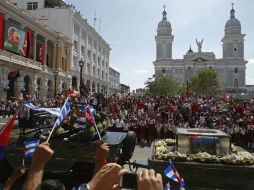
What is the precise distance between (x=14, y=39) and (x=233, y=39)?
102m

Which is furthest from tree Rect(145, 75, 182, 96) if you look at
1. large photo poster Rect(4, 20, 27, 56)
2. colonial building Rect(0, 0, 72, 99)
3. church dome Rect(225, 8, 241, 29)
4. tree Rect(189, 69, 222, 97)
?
large photo poster Rect(4, 20, 27, 56)

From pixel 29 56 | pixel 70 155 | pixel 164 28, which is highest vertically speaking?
pixel 164 28

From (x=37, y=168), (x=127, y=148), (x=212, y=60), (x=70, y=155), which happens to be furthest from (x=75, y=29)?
(x=212, y=60)

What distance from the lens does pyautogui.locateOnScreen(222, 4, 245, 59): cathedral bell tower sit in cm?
12031

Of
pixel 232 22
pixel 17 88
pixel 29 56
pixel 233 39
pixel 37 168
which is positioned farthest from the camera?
pixel 232 22

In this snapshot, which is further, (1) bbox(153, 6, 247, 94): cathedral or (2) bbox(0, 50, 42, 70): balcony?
(1) bbox(153, 6, 247, 94): cathedral

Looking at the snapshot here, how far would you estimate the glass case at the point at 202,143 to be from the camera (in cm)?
805

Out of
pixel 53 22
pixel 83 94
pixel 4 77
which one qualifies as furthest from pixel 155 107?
pixel 53 22

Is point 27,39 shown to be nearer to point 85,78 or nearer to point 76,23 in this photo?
point 76,23

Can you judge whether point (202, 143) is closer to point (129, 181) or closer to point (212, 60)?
point (129, 181)

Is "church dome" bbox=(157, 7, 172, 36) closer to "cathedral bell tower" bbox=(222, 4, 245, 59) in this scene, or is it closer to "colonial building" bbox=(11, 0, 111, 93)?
"cathedral bell tower" bbox=(222, 4, 245, 59)

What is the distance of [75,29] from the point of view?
5888 centimetres

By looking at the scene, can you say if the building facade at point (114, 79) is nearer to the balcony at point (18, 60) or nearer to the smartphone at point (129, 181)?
the balcony at point (18, 60)

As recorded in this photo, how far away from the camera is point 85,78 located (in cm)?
6456
